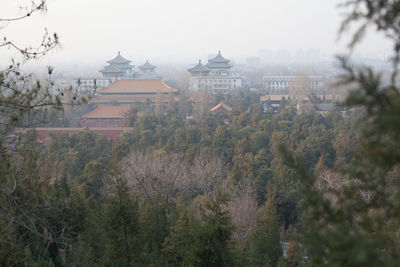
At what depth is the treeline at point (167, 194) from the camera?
14.4ft

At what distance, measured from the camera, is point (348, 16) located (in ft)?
6.31

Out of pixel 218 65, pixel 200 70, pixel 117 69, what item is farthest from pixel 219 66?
pixel 117 69

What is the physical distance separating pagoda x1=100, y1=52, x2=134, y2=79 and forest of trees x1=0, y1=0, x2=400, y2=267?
22.3 meters

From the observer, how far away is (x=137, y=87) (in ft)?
101

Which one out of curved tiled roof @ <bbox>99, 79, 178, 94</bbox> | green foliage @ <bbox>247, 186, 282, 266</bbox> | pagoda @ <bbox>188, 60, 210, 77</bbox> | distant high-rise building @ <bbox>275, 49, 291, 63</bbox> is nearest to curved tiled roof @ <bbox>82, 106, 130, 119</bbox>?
curved tiled roof @ <bbox>99, 79, 178, 94</bbox>

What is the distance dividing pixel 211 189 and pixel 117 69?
107 ft

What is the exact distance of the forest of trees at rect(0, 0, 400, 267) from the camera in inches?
75.7

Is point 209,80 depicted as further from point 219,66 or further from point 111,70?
point 111,70

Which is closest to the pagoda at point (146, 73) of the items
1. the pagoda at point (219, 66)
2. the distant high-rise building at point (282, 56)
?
the pagoda at point (219, 66)

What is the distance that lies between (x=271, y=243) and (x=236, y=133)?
8692 mm

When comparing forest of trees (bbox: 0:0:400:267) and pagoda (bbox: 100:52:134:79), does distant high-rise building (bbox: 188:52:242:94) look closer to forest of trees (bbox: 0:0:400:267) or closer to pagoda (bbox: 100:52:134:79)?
pagoda (bbox: 100:52:134:79)

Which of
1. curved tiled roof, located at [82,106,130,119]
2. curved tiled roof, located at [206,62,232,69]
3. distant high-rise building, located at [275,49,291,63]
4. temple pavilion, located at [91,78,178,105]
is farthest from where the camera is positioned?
distant high-rise building, located at [275,49,291,63]

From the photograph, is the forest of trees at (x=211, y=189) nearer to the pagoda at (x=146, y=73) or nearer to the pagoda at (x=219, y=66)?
the pagoda at (x=219, y=66)

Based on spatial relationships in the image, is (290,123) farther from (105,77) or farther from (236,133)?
(105,77)
